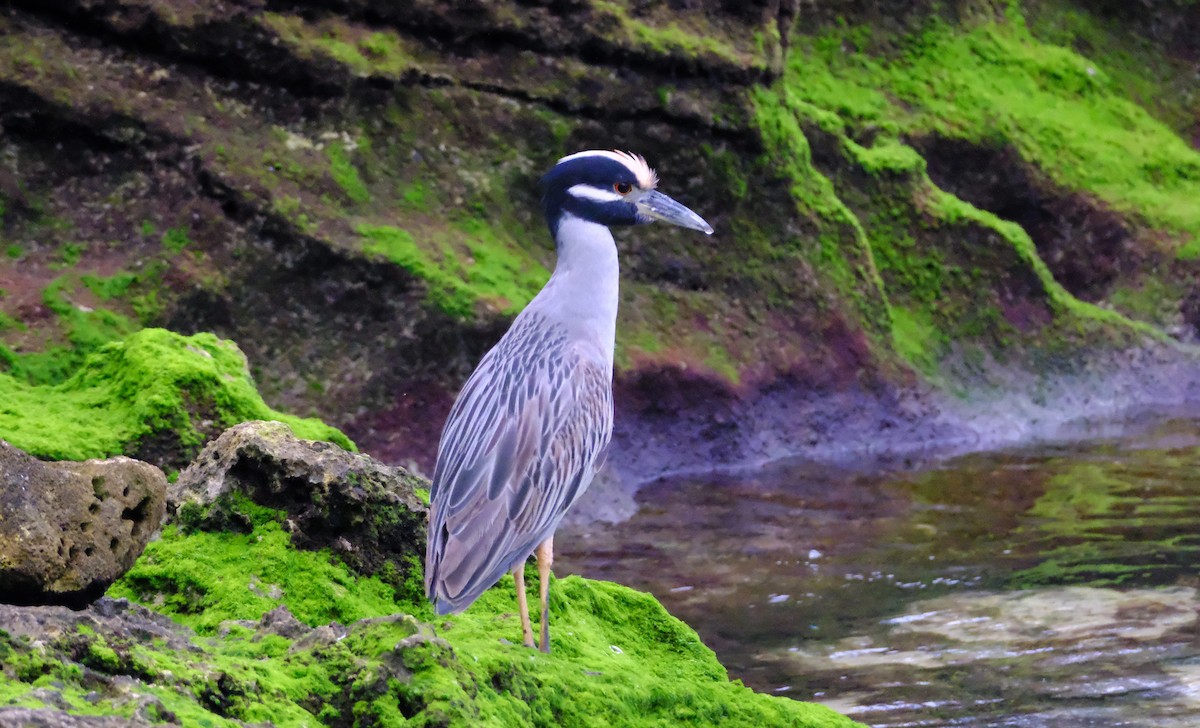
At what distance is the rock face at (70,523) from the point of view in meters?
3.30

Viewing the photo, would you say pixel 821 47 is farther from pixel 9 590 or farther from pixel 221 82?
pixel 9 590

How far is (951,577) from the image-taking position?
8.09 metres

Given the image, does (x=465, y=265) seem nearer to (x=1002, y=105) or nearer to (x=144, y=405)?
(x=144, y=405)

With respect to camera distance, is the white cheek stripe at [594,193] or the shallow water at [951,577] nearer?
the white cheek stripe at [594,193]

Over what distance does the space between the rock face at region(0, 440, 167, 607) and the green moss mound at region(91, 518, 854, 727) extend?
11.6 inches

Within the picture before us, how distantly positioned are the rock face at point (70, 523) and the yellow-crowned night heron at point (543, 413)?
95 cm

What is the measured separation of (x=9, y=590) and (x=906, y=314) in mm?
9537

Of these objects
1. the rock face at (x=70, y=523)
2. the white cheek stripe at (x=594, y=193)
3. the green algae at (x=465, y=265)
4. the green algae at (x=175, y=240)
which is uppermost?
the white cheek stripe at (x=594, y=193)

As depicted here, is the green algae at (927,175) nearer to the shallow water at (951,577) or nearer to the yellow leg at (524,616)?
the shallow water at (951,577)

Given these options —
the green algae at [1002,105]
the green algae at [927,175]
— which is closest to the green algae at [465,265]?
the green algae at [927,175]

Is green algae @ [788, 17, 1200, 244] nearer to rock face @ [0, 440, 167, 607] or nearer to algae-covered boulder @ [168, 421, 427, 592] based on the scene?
algae-covered boulder @ [168, 421, 427, 592]

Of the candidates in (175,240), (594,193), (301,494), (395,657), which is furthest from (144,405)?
(175,240)

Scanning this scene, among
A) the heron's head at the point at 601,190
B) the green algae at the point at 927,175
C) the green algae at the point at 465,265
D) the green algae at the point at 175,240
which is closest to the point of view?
the heron's head at the point at 601,190

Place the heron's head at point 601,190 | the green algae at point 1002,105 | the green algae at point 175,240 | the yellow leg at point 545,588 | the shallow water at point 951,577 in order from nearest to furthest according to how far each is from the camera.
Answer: the yellow leg at point 545,588
the heron's head at point 601,190
the shallow water at point 951,577
the green algae at point 175,240
the green algae at point 1002,105
